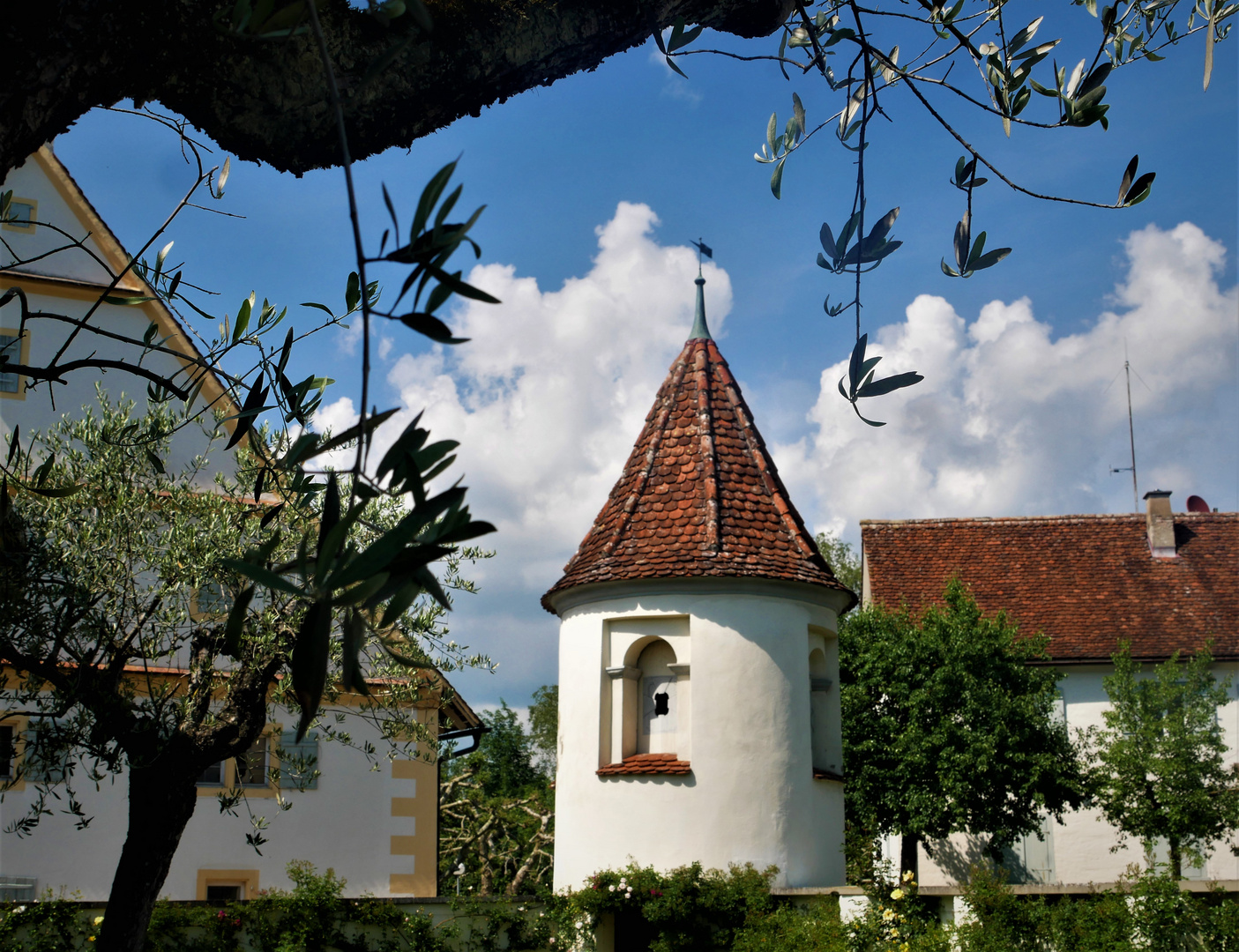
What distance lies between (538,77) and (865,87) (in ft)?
3.55

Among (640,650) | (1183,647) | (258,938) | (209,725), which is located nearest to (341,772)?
(258,938)

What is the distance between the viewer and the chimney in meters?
27.6

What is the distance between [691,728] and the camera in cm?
1288

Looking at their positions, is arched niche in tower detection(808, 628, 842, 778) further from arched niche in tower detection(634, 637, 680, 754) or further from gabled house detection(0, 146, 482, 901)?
gabled house detection(0, 146, 482, 901)

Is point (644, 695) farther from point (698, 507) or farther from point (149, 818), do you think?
point (149, 818)

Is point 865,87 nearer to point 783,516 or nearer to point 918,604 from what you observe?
point 783,516

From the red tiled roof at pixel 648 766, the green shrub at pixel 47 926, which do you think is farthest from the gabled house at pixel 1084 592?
the green shrub at pixel 47 926

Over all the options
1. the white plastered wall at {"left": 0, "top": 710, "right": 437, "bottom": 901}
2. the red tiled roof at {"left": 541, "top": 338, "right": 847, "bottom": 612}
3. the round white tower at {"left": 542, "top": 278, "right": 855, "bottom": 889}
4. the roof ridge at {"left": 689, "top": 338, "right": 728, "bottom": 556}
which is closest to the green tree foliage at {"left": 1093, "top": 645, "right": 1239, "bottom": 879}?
the round white tower at {"left": 542, "top": 278, "right": 855, "bottom": 889}

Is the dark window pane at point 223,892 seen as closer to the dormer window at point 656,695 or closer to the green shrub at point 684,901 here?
the green shrub at point 684,901

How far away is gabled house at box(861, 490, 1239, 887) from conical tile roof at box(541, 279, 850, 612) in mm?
11273

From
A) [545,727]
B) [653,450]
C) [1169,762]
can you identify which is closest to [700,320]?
[653,450]

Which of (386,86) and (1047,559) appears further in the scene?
(1047,559)

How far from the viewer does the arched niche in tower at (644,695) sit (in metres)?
13.2

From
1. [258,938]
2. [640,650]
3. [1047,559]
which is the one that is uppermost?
[1047,559]
